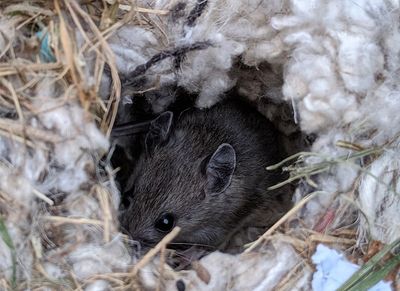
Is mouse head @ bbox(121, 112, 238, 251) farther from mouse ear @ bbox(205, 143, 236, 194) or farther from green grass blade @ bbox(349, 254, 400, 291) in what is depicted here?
green grass blade @ bbox(349, 254, 400, 291)

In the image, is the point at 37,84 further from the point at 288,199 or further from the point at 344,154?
the point at 288,199

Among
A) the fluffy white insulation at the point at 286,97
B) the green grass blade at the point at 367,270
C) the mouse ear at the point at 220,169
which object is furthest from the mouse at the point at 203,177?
the green grass blade at the point at 367,270

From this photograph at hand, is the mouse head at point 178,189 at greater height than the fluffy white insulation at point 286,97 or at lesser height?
lesser

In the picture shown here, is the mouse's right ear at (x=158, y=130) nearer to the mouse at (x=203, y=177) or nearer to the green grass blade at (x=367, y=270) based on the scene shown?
the mouse at (x=203, y=177)

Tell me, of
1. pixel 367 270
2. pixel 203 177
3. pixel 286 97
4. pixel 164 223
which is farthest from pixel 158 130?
pixel 367 270

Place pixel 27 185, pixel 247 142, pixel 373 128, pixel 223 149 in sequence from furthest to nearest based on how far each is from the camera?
1. pixel 247 142
2. pixel 223 149
3. pixel 373 128
4. pixel 27 185

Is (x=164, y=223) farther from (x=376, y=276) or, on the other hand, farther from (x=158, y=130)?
(x=376, y=276)

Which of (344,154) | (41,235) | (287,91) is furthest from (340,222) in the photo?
(41,235)
